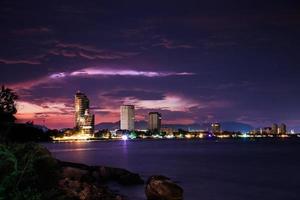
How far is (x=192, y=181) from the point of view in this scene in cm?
5275

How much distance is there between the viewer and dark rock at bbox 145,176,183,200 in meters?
28.2

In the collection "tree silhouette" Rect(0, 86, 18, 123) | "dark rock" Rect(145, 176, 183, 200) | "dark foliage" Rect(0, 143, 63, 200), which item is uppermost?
"tree silhouette" Rect(0, 86, 18, 123)

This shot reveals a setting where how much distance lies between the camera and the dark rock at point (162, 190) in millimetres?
28203

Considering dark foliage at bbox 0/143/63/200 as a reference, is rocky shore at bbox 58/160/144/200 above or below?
below

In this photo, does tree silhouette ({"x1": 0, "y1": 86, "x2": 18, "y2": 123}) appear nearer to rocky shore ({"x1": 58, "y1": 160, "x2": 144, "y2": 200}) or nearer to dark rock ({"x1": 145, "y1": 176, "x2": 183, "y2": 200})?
rocky shore ({"x1": 58, "y1": 160, "x2": 144, "y2": 200})

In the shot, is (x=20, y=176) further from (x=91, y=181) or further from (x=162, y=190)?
(x=91, y=181)

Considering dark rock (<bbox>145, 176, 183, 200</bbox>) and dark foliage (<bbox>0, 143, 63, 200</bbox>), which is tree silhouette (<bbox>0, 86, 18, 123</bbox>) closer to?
dark rock (<bbox>145, 176, 183, 200</bbox>)

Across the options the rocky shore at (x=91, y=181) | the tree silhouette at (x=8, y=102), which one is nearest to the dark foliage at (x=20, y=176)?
the rocky shore at (x=91, y=181)

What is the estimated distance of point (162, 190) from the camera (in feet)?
92.7

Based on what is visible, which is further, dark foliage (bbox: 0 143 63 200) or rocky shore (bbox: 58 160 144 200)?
rocky shore (bbox: 58 160 144 200)

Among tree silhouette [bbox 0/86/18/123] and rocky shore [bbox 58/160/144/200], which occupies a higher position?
tree silhouette [bbox 0/86/18/123]

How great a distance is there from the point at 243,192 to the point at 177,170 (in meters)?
25.6

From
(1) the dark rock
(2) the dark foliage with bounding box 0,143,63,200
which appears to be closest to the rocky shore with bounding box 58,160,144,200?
(1) the dark rock

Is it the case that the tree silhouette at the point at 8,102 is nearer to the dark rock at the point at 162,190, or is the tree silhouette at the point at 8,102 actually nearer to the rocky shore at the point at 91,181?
the rocky shore at the point at 91,181
